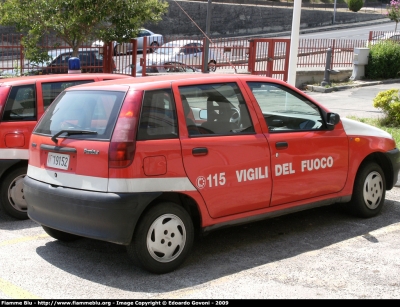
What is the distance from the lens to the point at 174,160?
213 inches

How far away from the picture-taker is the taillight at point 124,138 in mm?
5180

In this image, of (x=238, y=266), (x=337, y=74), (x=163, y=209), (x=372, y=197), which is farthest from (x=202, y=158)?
(x=337, y=74)

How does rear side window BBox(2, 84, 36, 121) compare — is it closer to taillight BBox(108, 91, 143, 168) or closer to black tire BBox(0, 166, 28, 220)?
black tire BBox(0, 166, 28, 220)

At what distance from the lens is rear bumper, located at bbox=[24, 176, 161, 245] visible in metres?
5.14

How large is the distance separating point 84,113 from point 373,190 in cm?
342

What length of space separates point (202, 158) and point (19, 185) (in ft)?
8.88

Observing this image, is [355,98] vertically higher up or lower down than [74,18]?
lower down

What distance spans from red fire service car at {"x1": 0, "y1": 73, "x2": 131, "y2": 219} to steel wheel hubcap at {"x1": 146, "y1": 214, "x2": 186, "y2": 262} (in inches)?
99.8

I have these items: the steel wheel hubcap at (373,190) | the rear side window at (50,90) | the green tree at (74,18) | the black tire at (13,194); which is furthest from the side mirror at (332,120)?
the green tree at (74,18)

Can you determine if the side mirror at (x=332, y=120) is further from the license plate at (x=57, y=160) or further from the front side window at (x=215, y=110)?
the license plate at (x=57, y=160)

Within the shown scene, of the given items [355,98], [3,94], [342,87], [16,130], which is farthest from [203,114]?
[342,87]

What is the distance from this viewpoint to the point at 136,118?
17.3ft

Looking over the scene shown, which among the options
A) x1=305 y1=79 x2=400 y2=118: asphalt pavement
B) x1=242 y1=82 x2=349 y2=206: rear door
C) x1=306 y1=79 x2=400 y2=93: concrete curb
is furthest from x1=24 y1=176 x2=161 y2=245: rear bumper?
x1=306 y1=79 x2=400 y2=93: concrete curb

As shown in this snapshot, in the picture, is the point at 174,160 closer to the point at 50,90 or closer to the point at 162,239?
the point at 162,239
